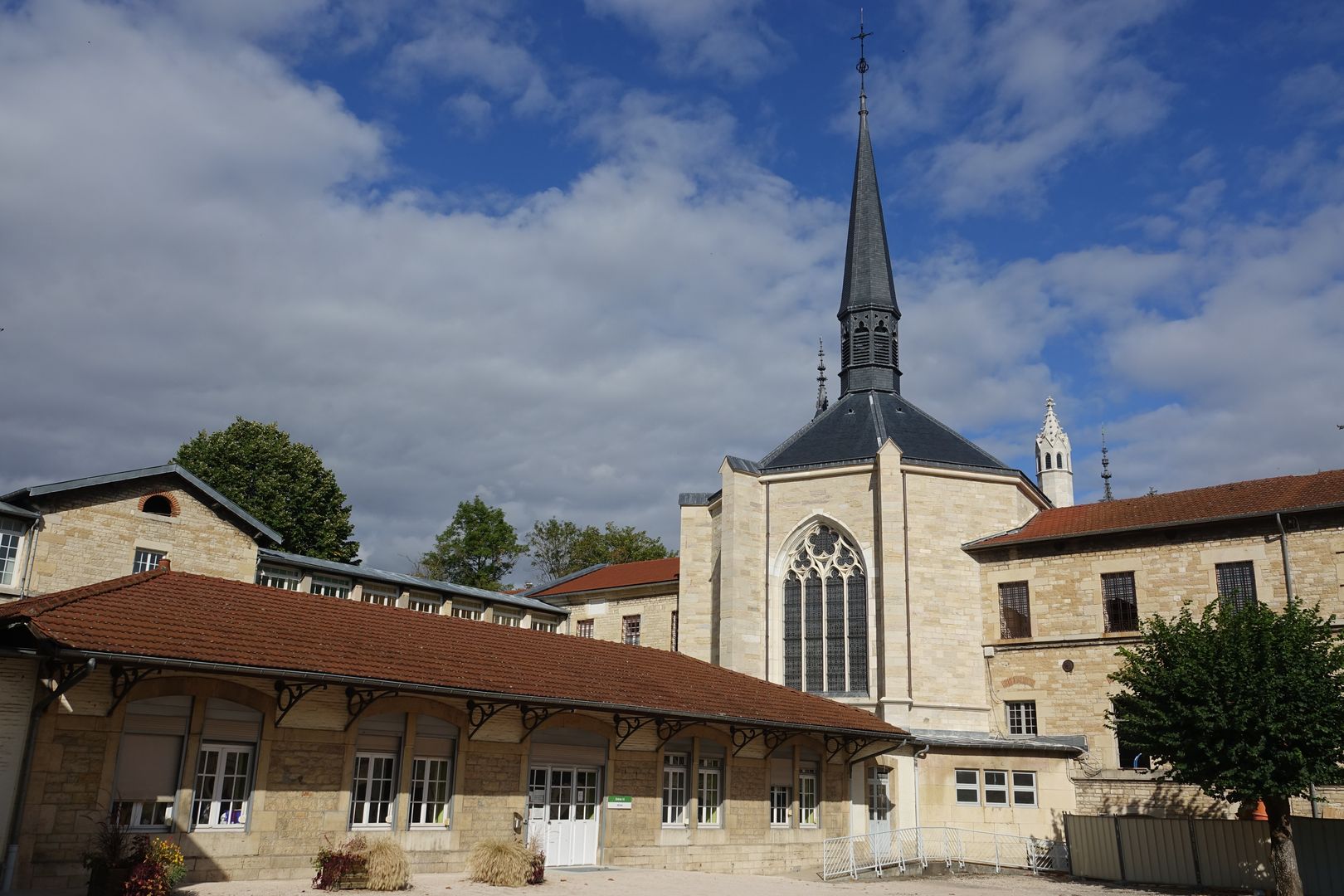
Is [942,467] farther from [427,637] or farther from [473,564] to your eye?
[473,564]

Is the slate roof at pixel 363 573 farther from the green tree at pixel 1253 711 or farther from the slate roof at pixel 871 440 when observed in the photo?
the green tree at pixel 1253 711

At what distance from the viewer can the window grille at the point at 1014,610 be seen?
2728 centimetres

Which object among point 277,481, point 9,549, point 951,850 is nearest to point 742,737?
point 951,850

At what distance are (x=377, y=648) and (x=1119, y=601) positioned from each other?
18.8 meters

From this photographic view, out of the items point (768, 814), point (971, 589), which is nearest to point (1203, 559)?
point (971, 589)

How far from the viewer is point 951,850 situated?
2414 centimetres

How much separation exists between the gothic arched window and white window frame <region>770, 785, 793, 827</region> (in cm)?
671

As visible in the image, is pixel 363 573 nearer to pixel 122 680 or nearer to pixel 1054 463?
pixel 122 680

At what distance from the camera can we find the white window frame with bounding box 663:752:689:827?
19422 millimetres

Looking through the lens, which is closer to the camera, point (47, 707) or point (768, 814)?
point (47, 707)

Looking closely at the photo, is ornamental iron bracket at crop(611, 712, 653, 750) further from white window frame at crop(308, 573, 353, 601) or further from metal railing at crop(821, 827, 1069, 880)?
white window frame at crop(308, 573, 353, 601)

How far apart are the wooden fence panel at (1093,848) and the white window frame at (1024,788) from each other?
225cm

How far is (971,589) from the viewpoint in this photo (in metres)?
28.1

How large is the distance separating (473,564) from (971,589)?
26.9 meters
